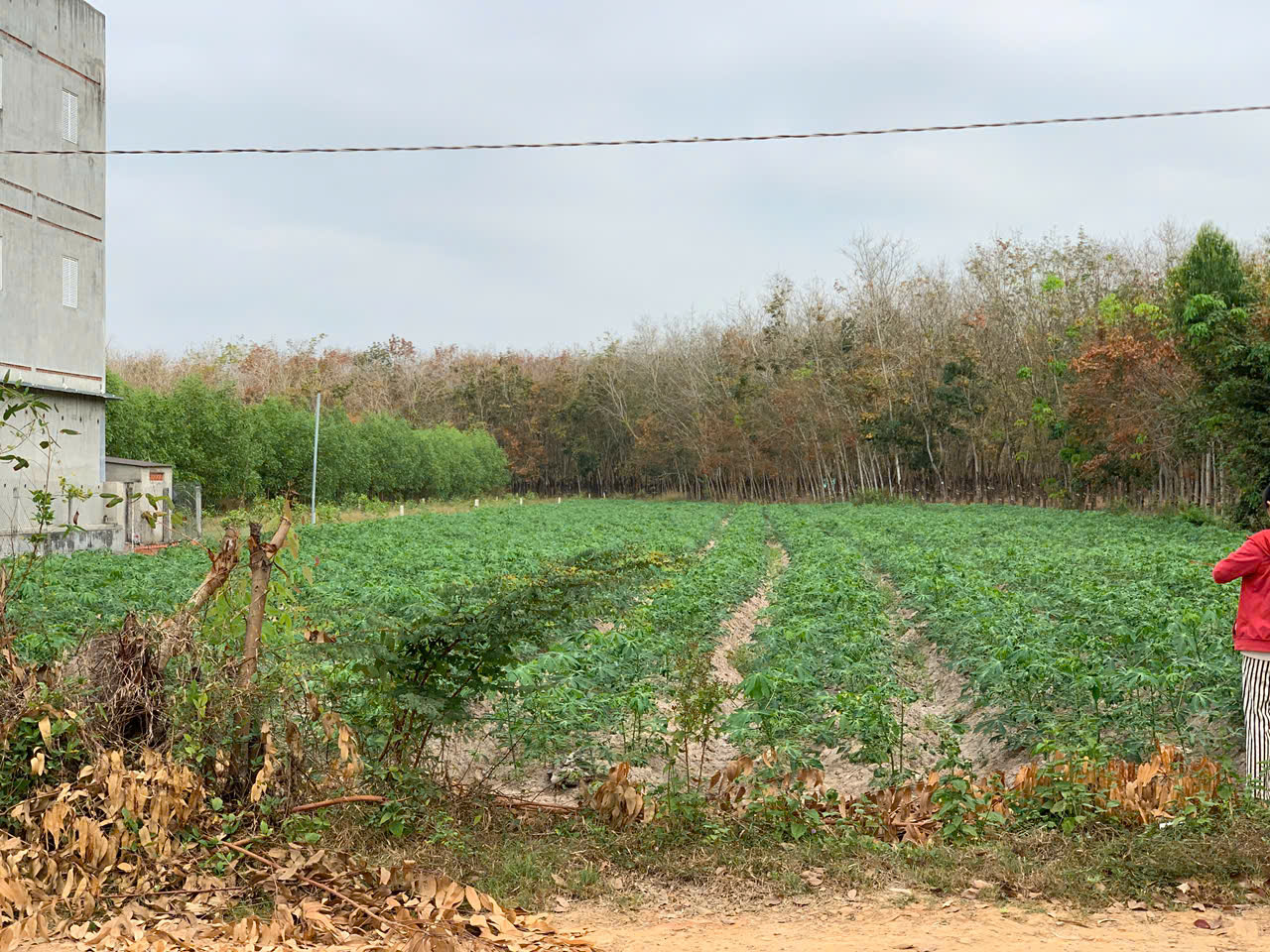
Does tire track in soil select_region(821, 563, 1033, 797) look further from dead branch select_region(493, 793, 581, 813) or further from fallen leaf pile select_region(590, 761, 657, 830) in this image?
dead branch select_region(493, 793, 581, 813)

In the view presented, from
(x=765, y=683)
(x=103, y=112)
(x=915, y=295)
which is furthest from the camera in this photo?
(x=915, y=295)

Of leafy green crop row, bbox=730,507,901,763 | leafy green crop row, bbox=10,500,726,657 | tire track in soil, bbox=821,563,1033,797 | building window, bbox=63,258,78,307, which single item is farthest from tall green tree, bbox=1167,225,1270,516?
A: building window, bbox=63,258,78,307

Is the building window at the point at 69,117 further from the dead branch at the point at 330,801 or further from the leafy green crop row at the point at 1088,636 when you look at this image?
the dead branch at the point at 330,801

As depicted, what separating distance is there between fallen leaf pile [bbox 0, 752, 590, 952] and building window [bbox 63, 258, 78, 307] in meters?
21.6

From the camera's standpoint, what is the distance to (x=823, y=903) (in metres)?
5.13

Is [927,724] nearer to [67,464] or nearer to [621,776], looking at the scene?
[621,776]

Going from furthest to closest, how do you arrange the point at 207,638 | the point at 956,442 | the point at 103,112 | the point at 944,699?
the point at 956,442 < the point at 103,112 < the point at 944,699 < the point at 207,638

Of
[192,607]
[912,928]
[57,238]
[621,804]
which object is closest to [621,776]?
[621,804]

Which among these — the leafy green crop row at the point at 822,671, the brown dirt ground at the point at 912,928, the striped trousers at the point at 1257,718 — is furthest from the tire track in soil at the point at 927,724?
the striped trousers at the point at 1257,718

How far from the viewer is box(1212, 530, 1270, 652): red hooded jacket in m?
6.03

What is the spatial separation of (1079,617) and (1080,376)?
3510 centimetres

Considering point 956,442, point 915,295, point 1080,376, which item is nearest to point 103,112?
point 1080,376

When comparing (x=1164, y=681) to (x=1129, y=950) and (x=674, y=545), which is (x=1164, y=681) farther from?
(x=674, y=545)

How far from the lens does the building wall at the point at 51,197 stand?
21.9m
